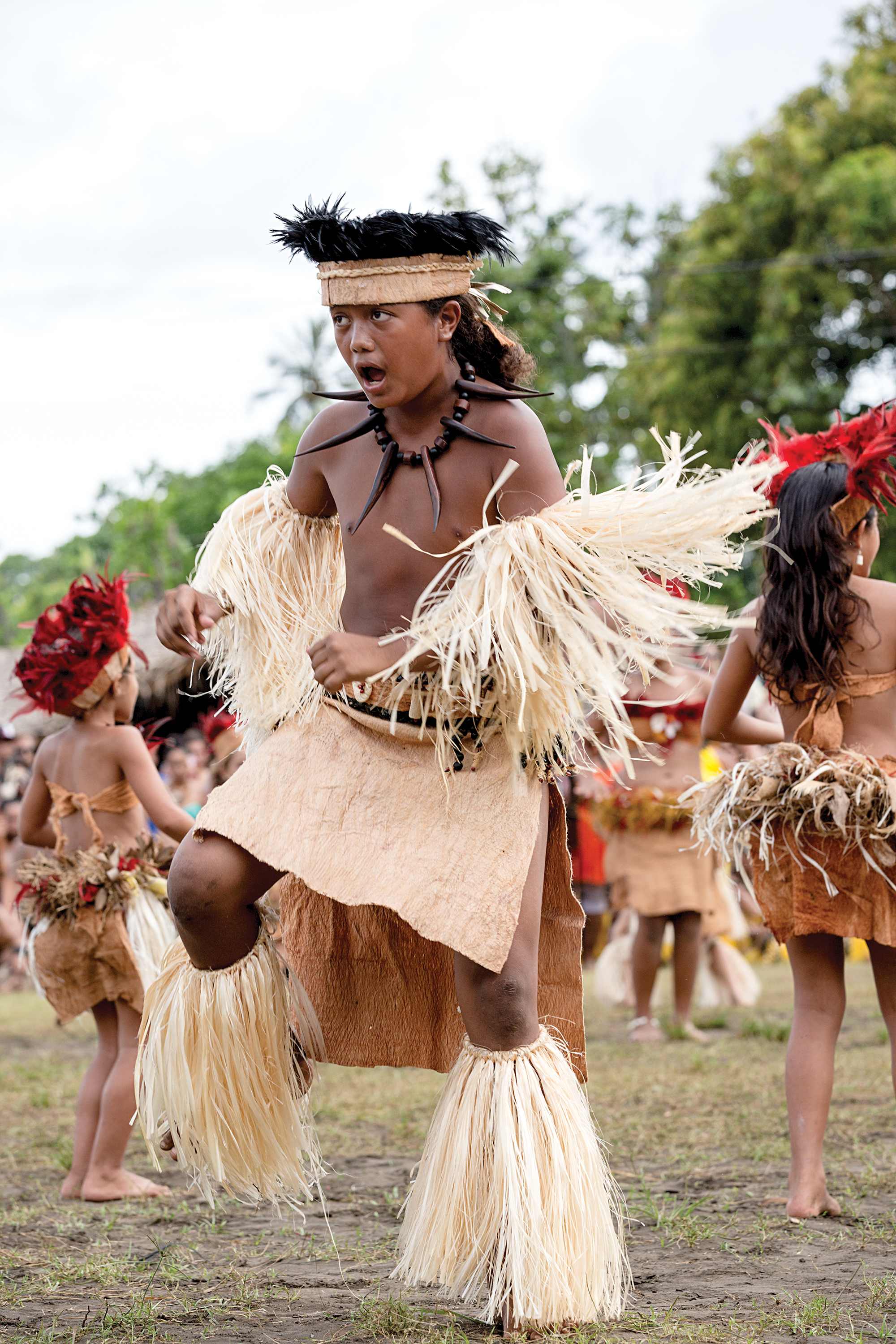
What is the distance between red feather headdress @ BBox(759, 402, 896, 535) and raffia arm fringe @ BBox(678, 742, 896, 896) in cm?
65

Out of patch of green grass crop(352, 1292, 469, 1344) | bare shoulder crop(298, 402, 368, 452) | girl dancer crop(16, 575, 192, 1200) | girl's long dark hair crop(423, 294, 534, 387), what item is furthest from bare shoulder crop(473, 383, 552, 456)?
girl dancer crop(16, 575, 192, 1200)

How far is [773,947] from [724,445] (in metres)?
6.35

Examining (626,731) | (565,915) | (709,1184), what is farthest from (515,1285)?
(709,1184)

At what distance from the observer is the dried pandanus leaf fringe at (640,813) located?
7.27m

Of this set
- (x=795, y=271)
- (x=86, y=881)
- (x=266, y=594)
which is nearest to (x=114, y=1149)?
(x=86, y=881)

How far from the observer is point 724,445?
15664 mm

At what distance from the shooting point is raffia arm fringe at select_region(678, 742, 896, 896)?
3.46 m

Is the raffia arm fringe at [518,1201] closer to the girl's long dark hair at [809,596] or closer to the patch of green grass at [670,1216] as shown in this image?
the patch of green grass at [670,1216]

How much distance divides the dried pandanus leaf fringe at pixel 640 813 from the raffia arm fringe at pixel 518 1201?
456cm

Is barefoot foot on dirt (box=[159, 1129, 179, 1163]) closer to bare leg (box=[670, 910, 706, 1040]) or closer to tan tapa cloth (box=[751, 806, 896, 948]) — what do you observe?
tan tapa cloth (box=[751, 806, 896, 948])

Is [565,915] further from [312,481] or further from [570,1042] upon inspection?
[312,481]

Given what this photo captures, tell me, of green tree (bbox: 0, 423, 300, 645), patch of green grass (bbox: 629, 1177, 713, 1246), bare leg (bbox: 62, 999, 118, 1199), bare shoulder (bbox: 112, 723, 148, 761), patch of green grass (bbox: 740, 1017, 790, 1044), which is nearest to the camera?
patch of green grass (bbox: 629, 1177, 713, 1246)

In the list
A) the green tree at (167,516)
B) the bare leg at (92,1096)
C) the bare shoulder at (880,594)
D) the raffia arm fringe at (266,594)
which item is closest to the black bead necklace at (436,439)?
the raffia arm fringe at (266,594)

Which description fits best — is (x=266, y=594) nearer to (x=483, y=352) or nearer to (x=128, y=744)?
(x=483, y=352)
